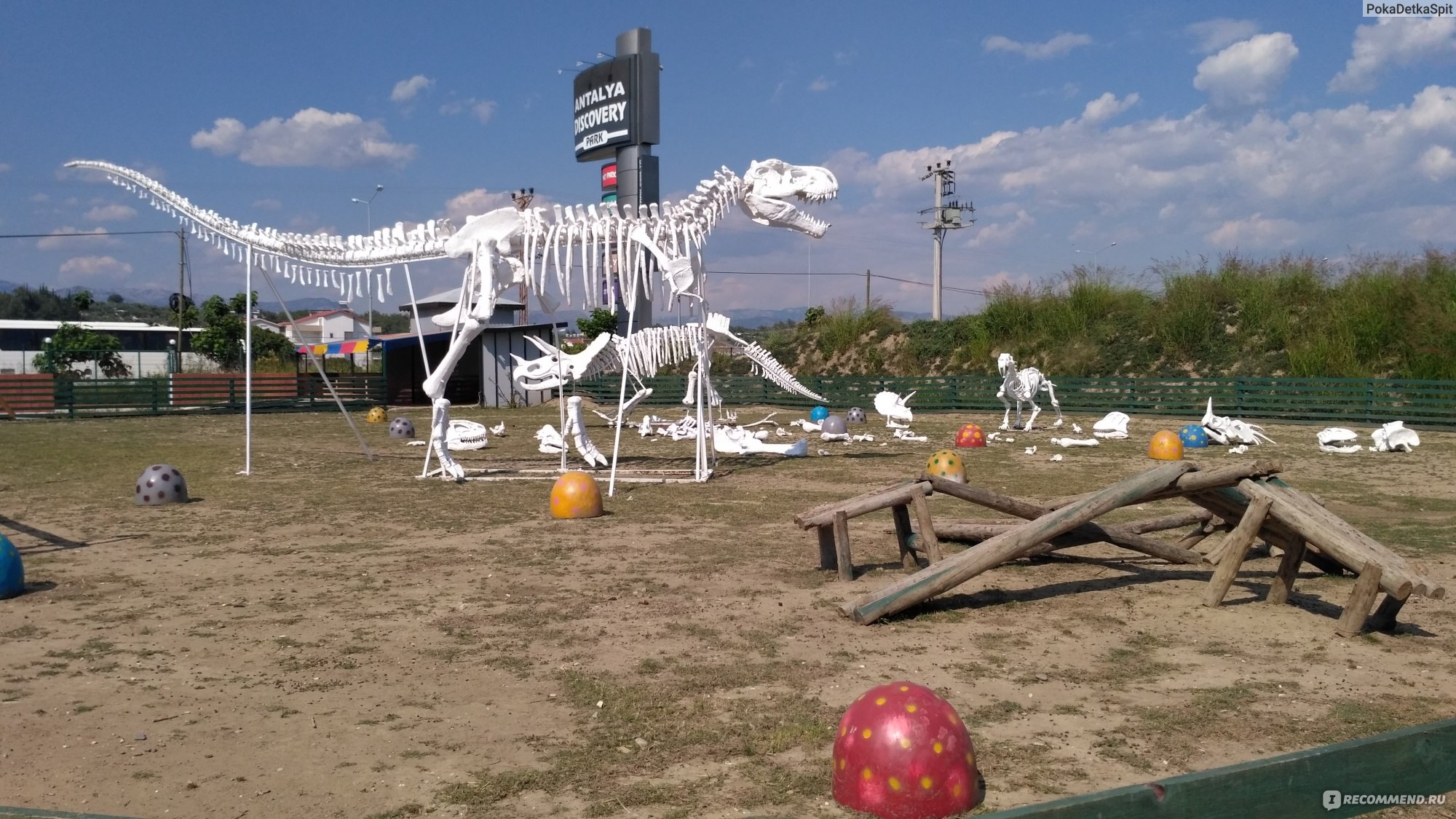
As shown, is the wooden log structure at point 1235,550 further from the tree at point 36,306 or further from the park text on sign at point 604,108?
the tree at point 36,306

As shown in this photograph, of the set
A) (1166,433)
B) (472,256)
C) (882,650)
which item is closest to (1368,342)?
(1166,433)

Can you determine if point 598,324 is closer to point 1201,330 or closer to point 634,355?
point 1201,330

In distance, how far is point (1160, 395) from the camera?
98.1 feet

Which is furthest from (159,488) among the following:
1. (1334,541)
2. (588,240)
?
(1334,541)

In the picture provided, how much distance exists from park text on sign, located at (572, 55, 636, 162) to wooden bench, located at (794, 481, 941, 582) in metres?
32.0

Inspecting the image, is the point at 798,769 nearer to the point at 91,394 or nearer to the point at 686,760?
the point at 686,760

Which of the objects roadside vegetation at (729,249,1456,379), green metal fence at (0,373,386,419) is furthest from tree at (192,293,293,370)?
roadside vegetation at (729,249,1456,379)

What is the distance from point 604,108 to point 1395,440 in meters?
29.3

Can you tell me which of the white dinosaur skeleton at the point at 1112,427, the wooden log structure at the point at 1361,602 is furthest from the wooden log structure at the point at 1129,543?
the white dinosaur skeleton at the point at 1112,427

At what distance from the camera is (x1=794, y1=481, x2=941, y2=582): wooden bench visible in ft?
25.8

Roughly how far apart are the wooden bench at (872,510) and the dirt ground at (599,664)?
0.79ft

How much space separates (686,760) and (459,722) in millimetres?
1311

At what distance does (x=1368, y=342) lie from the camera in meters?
30.1

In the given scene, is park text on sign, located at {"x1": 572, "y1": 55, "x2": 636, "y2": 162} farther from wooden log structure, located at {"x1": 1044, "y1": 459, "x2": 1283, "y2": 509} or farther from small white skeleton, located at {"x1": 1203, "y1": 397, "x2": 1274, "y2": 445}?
wooden log structure, located at {"x1": 1044, "y1": 459, "x2": 1283, "y2": 509}
